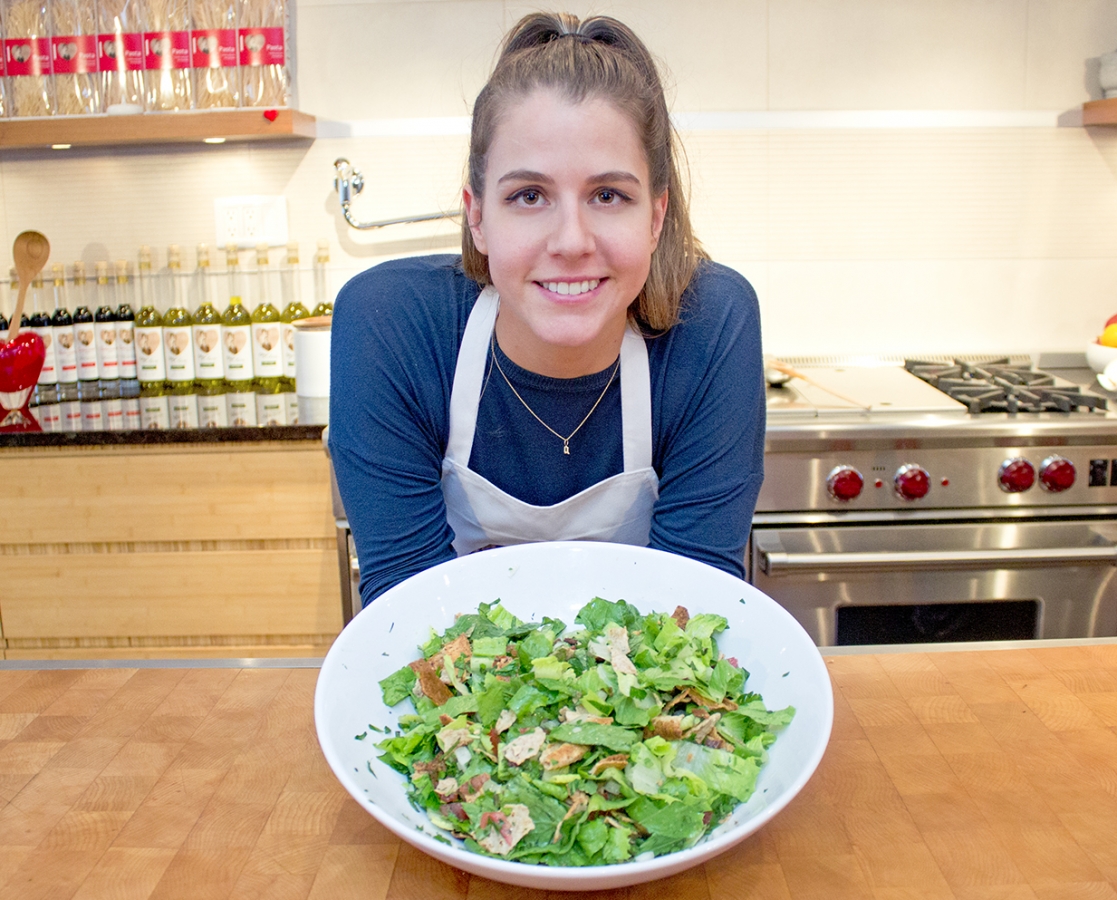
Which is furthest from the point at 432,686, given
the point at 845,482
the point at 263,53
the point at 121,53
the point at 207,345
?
the point at 121,53

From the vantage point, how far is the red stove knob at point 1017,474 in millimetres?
1962

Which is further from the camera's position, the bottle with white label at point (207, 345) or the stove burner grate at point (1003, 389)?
the bottle with white label at point (207, 345)

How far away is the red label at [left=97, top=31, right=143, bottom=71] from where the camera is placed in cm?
230

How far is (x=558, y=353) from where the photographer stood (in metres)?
1.26

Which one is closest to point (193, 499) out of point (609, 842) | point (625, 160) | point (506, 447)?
point (506, 447)

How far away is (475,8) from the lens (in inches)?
95.3

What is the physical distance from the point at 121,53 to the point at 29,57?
0.76 ft

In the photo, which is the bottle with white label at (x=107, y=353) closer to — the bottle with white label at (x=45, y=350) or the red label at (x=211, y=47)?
the bottle with white label at (x=45, y=350)

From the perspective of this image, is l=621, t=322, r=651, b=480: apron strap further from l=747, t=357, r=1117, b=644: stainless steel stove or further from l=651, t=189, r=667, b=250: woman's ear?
l=747, t=357, r=1117, b=644: stainless steel stove

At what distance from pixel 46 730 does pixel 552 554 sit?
1.66 ft

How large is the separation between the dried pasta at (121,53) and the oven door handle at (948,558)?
1.76 m

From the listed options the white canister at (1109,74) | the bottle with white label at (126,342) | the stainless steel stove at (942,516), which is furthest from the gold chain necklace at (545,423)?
the white canister at (1109,74)

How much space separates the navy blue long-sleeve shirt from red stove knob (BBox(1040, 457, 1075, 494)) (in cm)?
97

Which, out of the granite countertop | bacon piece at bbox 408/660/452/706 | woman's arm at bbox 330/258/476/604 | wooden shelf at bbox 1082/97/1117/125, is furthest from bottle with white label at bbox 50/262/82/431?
wooden shelf at bbox 1082/97/1117/125
